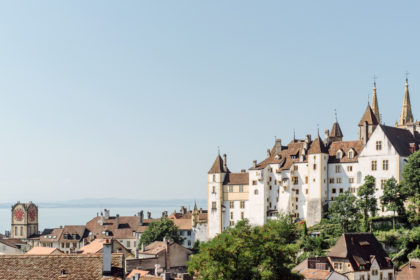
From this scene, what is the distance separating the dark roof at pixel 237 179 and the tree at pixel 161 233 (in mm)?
13495

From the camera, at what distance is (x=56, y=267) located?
110ft

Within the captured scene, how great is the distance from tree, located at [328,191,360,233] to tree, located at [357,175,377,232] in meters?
0.97

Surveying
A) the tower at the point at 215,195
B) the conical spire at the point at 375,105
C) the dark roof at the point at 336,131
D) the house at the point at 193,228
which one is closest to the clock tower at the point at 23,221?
the house at the point at 193,228

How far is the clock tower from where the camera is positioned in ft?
490

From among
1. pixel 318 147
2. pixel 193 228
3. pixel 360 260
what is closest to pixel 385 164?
pixel 318 147

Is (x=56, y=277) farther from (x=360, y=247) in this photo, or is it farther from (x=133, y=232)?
(x=133, y=232)

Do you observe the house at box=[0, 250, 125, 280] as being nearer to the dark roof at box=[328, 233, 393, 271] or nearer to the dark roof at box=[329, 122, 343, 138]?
the dark roof at box=[328, 233, 393, 271]

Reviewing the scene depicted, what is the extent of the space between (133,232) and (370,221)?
57119mm

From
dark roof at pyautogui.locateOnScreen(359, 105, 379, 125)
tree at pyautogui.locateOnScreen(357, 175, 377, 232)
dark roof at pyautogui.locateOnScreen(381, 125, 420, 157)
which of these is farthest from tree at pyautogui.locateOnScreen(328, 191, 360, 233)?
dark roof at pyautogui.locateOnScreen(359, 105, 379, 125)

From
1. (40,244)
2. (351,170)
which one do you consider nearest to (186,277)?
(351,170)

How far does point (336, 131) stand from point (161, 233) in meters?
35.3

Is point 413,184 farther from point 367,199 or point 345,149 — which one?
point 345,149

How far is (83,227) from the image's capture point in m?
138

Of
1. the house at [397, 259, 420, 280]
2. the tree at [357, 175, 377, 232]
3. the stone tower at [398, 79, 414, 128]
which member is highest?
the stone tower at [398, 79, 414, 128]
